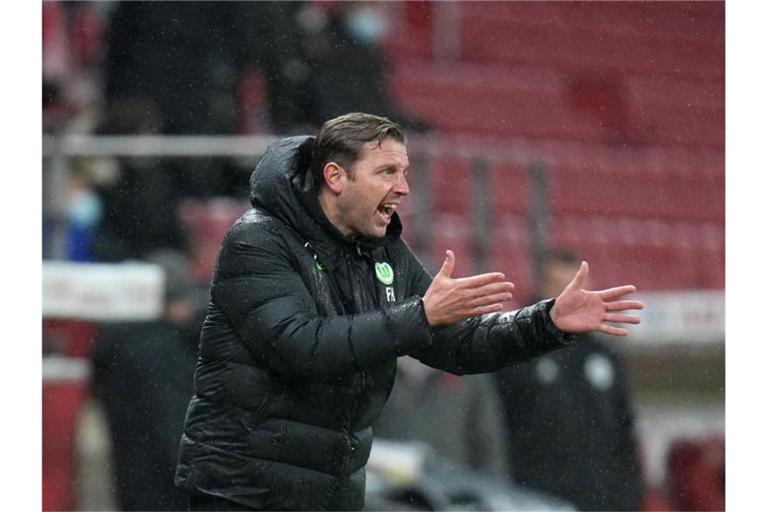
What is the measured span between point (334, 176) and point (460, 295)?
0.49 metres

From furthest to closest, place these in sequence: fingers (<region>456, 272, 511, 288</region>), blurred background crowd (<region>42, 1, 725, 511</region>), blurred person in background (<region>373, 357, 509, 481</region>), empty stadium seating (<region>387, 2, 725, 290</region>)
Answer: empty stadium seating (<region>387, 2, 725, 290</region>) → blurred person in background (<region>373, 357, 509, 481</region>) → blurred background crowd (<region>42, 1, 725, 511</region>) → fingers (<region>456, 272, 511, 288</region>)

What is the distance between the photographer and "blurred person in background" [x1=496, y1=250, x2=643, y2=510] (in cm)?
563

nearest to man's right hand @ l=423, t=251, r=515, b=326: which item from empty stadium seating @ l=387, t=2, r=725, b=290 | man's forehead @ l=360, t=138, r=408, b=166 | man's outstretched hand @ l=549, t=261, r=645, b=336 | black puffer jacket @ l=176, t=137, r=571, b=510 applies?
black puffer jacket @ l=176, t=137, r=571, b=510

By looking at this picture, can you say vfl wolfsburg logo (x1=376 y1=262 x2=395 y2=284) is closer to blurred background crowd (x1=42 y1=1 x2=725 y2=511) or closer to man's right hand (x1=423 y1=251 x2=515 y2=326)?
man's right hand (x1=423 y1=251 x2=515 y2=326)

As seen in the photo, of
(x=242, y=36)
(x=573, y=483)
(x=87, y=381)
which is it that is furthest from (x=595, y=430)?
(x=242, y=36)

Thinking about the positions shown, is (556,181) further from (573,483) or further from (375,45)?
(573,483)

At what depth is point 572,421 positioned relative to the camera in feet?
18.5

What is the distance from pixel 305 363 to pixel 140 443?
2.76 metres

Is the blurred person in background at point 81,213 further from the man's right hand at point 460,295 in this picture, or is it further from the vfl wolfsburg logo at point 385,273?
the man's right hand at point 460,295

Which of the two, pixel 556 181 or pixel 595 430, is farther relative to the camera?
pixel 556 181

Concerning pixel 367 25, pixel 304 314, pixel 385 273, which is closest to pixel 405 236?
pixel 367 25
